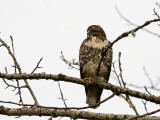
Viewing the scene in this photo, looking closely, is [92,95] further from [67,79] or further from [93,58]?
[67,79]

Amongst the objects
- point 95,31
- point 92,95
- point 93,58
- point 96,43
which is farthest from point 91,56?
point 92,95

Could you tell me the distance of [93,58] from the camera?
5.60m

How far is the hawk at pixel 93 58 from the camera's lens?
561cm

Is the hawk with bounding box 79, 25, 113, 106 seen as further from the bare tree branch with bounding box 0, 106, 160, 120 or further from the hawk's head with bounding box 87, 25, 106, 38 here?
the bare tree branch with bounding box 0, 106, 160, 120

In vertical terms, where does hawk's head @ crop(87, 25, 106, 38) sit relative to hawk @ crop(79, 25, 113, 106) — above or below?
above

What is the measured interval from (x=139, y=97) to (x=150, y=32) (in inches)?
38.1

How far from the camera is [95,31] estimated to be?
6.20 metres

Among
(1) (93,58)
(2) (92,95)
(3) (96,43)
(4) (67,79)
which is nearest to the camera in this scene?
(4) (67,79)

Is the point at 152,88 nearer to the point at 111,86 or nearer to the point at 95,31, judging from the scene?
the point at 111,86

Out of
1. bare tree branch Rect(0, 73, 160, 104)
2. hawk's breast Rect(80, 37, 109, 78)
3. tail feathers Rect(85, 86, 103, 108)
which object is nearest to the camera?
bare tree branch Rect(0, 73, 160, 104)

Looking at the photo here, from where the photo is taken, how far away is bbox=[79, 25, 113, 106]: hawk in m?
5.61

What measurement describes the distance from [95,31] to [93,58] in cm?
87

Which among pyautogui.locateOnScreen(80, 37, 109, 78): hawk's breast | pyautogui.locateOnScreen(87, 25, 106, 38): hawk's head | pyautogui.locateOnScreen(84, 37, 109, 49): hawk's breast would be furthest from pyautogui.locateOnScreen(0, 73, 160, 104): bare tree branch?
pyautogui.locateOnScreen(87, 25, 106, 38): hawk's head

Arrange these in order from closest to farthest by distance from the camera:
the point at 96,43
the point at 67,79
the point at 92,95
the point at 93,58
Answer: the point at 67,79 < the point at 93,58 < the point at 96,43 < the point at 92,95
